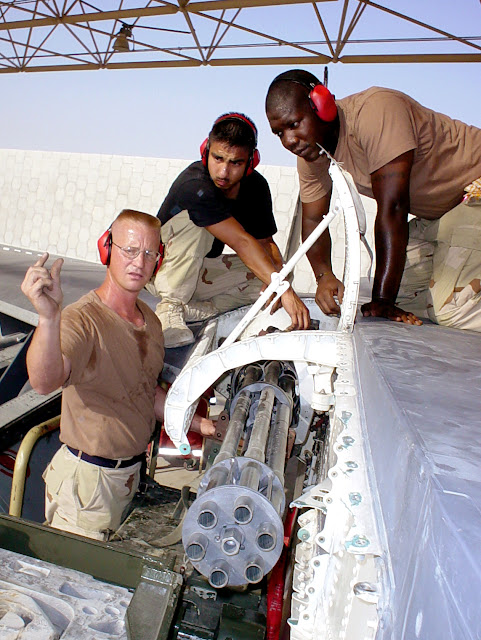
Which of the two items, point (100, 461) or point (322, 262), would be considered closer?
point (100, 461)

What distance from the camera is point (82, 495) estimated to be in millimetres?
2525

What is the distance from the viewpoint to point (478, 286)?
250cm

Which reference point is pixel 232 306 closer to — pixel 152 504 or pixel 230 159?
pixel 230 159

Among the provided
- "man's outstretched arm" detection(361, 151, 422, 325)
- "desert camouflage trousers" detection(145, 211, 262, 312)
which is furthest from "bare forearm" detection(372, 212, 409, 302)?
"desert camouflage trousers" detection(145, 211, 262, 312)

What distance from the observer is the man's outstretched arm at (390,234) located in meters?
2.38

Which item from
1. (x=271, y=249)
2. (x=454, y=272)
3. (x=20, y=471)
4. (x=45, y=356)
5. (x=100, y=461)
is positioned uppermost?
(x=454, y=272)

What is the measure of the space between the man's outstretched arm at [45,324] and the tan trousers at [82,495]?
62cm

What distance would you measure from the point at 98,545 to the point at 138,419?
88 cm

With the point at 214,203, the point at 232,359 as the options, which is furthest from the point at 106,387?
the point at 214,203

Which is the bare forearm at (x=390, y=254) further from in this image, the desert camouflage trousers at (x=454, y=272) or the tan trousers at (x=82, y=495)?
the tan trousers at (x=82, y=495)

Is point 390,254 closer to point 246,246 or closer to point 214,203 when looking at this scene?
point 246,246

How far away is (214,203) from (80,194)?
36.8ft

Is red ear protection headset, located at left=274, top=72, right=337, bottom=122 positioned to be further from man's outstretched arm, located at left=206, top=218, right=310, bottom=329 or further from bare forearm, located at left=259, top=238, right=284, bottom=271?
bare forearm, located at left=259, top=238, right=284, bottom=271

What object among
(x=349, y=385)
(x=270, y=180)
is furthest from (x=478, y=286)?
(x=270, y=180)
